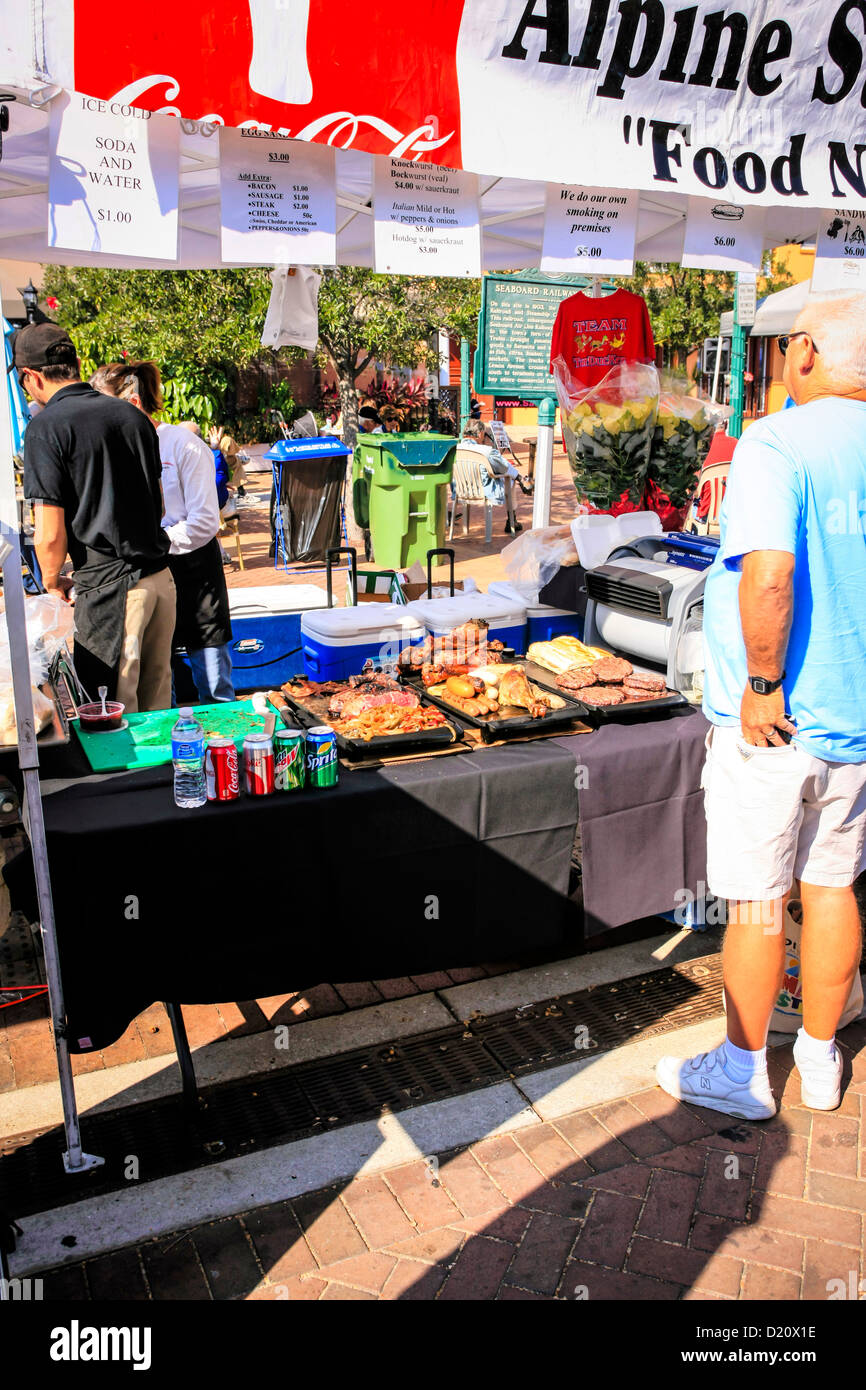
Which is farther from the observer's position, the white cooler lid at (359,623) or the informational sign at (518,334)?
the informational sign at (518,334)

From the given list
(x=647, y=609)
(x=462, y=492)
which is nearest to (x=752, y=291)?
(x=462, y=492)

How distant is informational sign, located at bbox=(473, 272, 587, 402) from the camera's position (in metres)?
6.43

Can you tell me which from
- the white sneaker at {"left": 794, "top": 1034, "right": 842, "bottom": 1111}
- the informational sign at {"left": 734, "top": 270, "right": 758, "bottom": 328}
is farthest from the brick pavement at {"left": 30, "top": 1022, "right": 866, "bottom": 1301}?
the informational sign at {"left": 734, "top": 270, "right": 758, "bottom": 328}

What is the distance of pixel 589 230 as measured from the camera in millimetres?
4227

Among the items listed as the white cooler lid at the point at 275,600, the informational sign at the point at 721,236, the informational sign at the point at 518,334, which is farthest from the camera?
the white cooler lid at the point at 275,600

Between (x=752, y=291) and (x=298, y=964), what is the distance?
1027 cm

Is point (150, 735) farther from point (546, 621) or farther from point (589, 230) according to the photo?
point (589, 230)

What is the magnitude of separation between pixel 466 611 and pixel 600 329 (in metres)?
2.87

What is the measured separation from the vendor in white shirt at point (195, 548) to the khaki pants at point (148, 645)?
2.12 feet

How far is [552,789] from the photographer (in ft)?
10.9

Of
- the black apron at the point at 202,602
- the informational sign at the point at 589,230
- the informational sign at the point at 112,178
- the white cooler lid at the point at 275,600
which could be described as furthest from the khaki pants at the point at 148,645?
the informational sign at the point at 589,230

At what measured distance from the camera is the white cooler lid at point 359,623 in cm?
398

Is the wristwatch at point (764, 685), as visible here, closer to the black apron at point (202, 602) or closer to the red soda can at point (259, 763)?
the red soda can at point (259, 763)

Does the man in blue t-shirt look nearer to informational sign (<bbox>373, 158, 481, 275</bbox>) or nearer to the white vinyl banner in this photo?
the white vinyl banner
